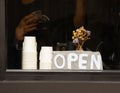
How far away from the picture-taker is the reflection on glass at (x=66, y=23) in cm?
353

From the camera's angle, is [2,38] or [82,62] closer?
[2,38]

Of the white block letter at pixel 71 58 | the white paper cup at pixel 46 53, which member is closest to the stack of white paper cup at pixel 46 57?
the white paper cup at pixel 46 53

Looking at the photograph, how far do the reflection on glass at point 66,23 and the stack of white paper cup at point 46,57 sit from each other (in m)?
0.04

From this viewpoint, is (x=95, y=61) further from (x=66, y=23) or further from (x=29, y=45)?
(x=29, y=45)

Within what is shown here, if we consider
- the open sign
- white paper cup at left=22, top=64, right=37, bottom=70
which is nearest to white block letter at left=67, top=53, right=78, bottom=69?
the open sign

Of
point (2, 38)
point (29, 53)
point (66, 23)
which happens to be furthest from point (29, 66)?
point (66, 23)

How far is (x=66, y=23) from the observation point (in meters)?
3.60

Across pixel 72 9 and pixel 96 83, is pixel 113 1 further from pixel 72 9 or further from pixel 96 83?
pixel 96 83

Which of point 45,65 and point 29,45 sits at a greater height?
point 29,45

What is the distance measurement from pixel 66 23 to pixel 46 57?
292 millimetres

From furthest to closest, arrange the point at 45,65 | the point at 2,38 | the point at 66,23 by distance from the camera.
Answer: the point at 66,23 < the point at 45,65 < the point at 2,38

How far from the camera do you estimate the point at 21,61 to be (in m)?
3.50

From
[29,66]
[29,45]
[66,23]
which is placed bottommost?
[29,66]

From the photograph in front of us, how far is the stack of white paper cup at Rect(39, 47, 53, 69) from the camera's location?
3.48m
